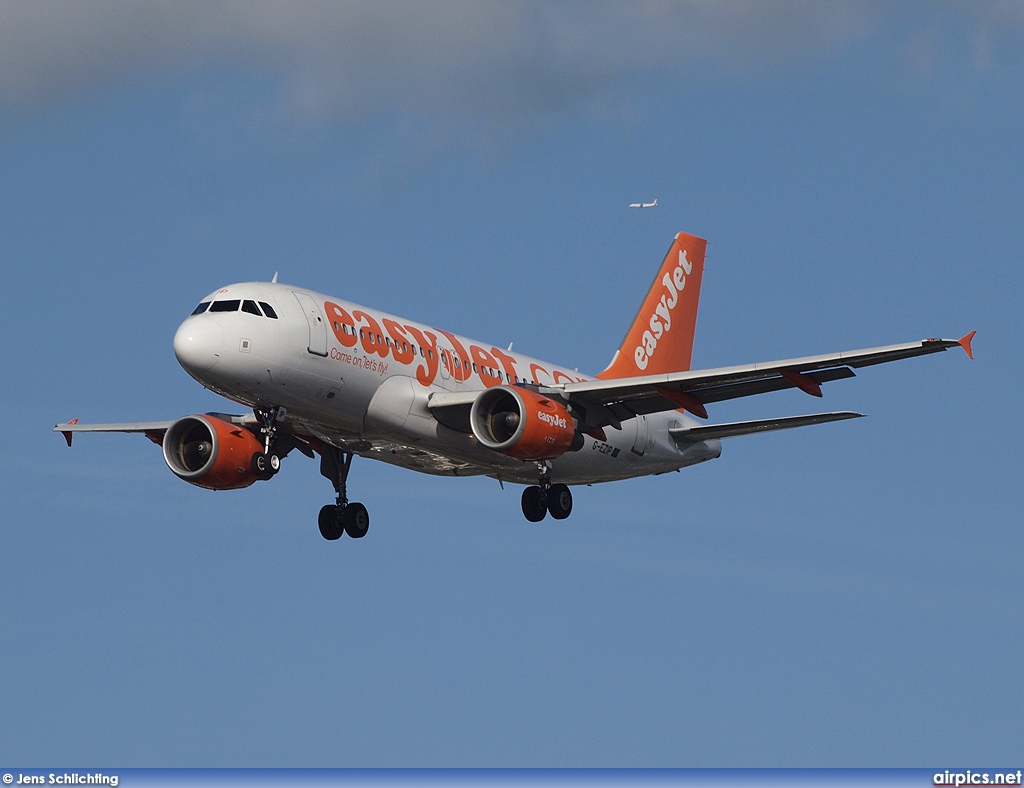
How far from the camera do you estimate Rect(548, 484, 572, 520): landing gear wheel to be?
4941 centimetres

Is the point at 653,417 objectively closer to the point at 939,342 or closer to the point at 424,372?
the point at 424,372

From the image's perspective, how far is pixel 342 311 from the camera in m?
43.5

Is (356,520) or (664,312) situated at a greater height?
(664,312)

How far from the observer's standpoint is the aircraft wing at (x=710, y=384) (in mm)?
41062

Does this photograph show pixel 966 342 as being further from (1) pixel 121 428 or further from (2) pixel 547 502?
(1) pixel 121 428

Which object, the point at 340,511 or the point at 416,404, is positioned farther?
the point at 340,511

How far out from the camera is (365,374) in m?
43.2

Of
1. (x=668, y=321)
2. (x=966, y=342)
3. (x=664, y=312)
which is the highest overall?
(x=664, y=312)

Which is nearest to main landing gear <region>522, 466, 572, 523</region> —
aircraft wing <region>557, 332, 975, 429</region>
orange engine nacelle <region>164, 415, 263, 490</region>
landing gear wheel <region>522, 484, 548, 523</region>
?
landing gear wheel <region>522, 484, 548, 523</region>

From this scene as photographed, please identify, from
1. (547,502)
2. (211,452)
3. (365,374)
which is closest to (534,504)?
(547,502)

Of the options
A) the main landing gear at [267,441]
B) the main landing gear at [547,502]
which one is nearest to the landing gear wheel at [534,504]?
the main landing gear at [547,502]

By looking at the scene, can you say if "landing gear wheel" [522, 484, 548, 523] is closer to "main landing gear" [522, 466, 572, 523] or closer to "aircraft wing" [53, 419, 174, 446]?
"main landing gear" [522, 466, 572, 523]

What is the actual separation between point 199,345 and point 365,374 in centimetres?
463

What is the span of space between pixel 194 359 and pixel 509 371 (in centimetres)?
1119
